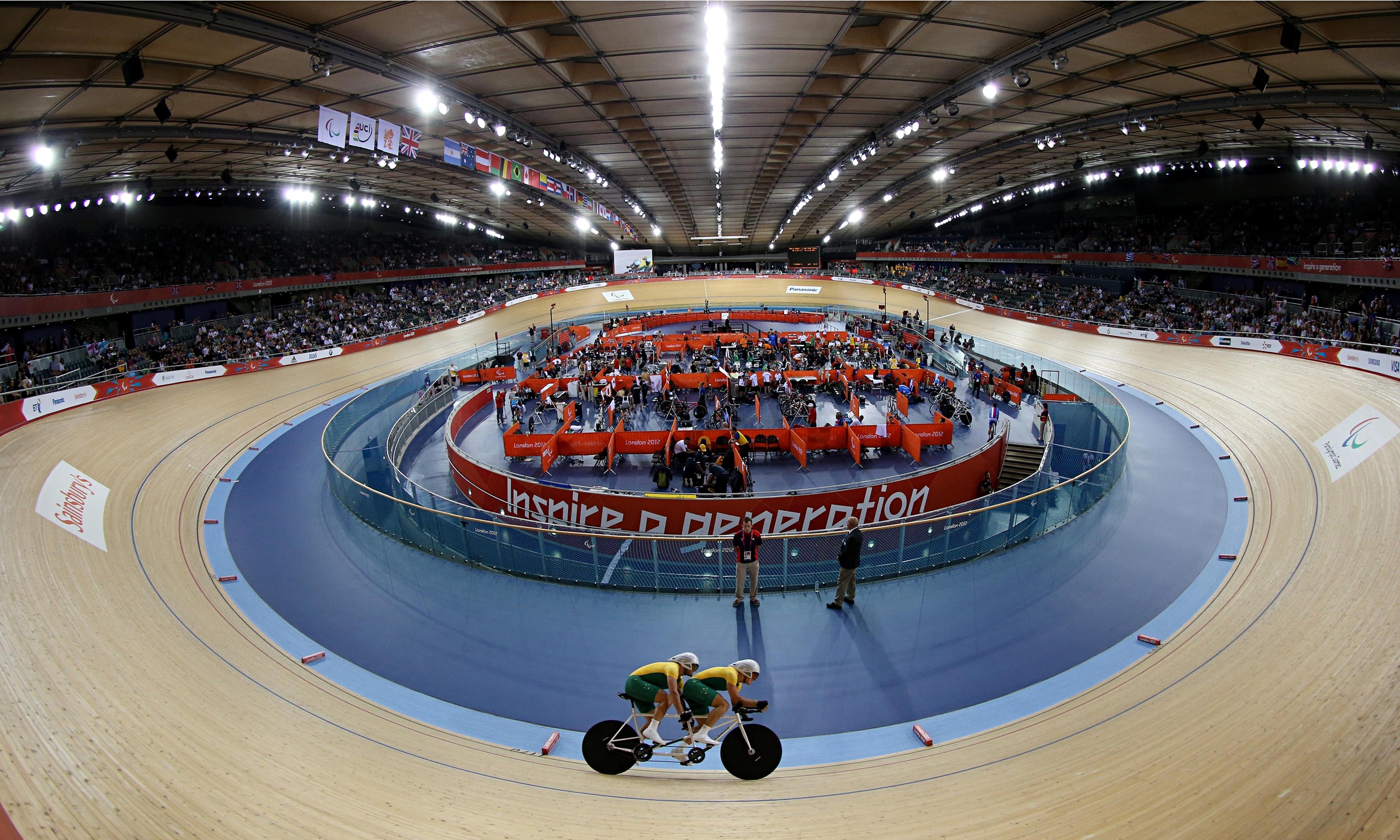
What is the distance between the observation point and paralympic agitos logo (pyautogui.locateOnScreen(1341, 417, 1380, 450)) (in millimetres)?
10133

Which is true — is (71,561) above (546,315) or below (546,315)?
below

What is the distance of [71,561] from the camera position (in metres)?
7.90

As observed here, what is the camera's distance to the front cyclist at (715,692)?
14.0 ft

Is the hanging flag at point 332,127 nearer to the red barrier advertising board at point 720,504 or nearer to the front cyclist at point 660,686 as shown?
the red barrier advertising board at point 720,504

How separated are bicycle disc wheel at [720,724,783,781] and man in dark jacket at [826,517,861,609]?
242cm

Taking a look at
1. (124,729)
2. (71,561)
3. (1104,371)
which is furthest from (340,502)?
(1104,371)

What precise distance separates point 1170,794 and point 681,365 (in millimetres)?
21873

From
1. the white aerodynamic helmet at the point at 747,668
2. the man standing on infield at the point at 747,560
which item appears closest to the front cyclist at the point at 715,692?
the white aerodynamic helmet at the point at 747,668

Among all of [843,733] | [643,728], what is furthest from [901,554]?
[643,728]

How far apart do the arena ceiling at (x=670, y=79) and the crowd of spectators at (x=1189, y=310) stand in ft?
19.7

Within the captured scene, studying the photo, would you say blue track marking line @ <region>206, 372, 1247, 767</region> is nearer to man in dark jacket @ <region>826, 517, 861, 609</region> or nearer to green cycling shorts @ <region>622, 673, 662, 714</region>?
green cycling shorts @ <region>622, 673, 662, 714</region>

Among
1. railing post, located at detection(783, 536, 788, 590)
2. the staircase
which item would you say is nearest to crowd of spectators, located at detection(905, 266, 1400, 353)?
the staircase

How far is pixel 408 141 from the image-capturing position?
15.1 m

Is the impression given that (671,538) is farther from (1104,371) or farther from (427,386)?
(1104,371)
